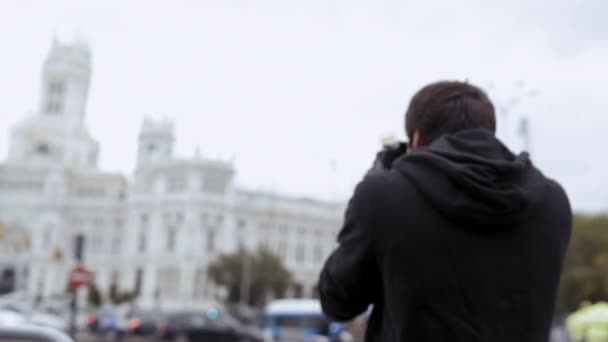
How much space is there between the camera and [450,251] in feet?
5.21

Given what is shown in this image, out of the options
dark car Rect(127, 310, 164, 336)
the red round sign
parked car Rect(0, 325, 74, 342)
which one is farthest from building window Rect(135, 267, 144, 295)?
parked car Rect(0, 325, 74, 342)

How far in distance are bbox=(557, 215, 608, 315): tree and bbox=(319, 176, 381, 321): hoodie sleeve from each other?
119 feet

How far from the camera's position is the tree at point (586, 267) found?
36.6 metres

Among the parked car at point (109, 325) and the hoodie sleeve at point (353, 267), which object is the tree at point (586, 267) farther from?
the hoodie sleeve at point (353, 267)

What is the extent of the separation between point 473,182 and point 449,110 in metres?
0.30

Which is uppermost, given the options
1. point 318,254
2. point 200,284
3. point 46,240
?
point 318,254

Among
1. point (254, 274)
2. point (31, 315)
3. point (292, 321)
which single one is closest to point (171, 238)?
point (254, 274)

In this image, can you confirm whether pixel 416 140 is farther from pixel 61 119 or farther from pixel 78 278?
pixel 61 119

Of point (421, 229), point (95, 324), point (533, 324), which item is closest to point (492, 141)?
point (421, 229)

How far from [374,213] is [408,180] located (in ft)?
0.37

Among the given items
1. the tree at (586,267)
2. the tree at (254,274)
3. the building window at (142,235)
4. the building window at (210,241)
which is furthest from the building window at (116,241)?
the tree at (586,267)

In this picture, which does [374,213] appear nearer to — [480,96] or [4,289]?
[480,96]

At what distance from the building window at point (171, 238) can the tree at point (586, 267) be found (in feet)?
119

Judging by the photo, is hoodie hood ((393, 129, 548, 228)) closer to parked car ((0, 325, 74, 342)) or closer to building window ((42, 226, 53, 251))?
parked car ((0, 325, 74, 342))
